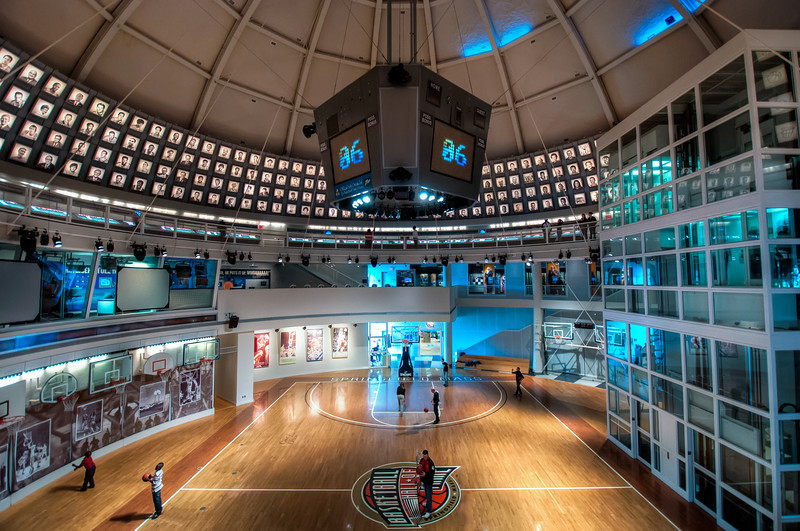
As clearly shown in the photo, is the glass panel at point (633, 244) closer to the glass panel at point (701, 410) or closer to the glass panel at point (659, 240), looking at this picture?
the glass panel at point (659, 240)

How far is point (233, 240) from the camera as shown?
15.5m

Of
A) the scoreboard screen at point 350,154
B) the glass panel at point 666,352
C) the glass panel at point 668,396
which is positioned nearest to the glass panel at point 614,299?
the glass panel at point 666,352

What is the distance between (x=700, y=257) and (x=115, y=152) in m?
20.1

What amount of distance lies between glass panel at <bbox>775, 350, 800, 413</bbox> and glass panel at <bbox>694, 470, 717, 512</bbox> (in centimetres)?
236

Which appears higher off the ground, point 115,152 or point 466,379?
point 115,152

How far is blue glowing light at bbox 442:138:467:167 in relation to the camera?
7805mm

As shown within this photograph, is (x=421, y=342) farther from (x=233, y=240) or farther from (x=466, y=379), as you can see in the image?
(x=233, y=240)

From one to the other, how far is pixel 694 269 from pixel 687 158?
2585 mm

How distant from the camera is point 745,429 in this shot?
6.34 metres

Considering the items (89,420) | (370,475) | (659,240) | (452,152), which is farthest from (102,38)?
(659,240)

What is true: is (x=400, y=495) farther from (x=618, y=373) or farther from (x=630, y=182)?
(x=630, y=182)

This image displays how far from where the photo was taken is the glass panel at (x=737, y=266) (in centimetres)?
621

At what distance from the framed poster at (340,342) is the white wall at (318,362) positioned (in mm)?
182

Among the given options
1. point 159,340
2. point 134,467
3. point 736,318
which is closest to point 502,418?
point 736,318
